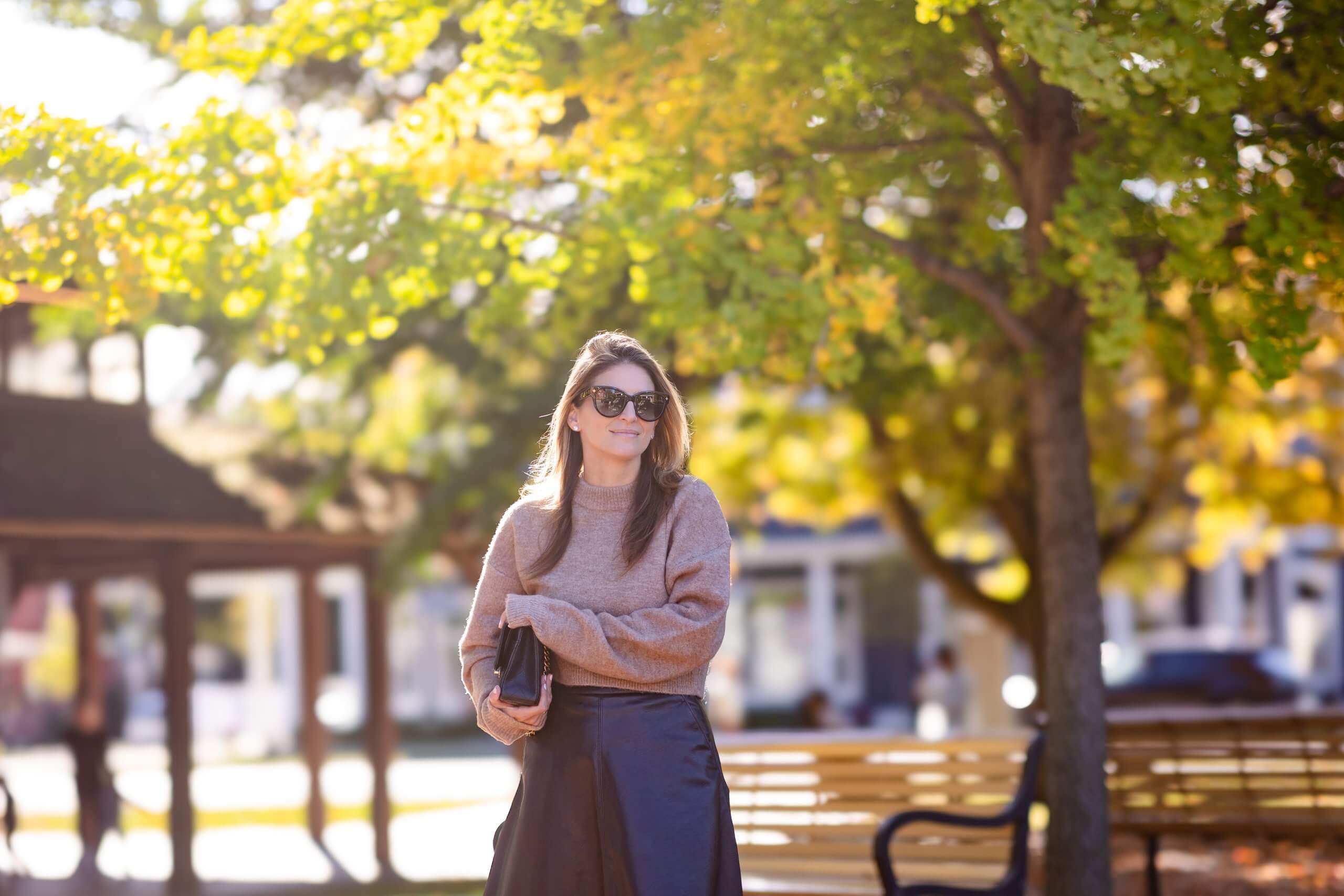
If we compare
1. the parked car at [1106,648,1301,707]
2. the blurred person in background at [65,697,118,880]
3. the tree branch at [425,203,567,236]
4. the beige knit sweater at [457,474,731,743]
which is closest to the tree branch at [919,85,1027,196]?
the tree branch at [425,203,567,236]

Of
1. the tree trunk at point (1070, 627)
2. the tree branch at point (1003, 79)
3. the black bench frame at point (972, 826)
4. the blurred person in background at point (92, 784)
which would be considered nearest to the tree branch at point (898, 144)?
the tree branch at point (1003, 79)

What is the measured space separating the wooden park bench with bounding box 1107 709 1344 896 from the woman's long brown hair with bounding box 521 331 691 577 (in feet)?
16.5

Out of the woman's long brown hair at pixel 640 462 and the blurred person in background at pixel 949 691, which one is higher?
the woman's long brown hair at pixel 640 462

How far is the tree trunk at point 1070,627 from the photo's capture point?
770 cm

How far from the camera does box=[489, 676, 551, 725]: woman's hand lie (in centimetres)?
421

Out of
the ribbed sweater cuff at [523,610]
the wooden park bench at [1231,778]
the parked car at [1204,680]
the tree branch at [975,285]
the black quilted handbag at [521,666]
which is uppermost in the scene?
the tree branch at [975,285]

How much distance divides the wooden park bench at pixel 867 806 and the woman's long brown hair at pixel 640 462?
298 cm

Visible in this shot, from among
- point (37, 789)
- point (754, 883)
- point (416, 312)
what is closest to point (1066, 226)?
point (754, 883)

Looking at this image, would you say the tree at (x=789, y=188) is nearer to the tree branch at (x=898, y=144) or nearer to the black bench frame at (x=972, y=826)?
the tree branch at (x=898, y=144)

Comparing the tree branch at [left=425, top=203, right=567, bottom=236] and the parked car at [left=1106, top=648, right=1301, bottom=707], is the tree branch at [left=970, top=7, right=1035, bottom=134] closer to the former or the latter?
the tree branch at [left=425, top=203, right=567, bottom=236]

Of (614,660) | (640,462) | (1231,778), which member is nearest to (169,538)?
(1231,778)

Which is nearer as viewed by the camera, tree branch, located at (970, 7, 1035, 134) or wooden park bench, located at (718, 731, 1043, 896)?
tree branch, located at (970, 7, 1035, 134)

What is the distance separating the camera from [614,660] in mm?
4215

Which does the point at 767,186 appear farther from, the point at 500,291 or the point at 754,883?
the point at 754,883
